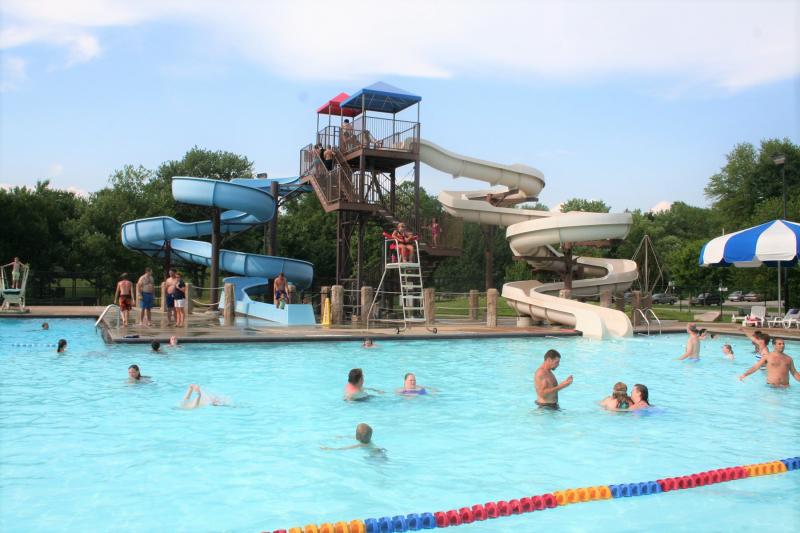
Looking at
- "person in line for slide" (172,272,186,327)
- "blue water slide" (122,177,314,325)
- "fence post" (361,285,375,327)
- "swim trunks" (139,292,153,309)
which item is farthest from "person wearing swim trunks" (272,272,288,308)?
"swim trunks" (139,292,153,309)

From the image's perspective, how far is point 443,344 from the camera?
A: 55.3 feet

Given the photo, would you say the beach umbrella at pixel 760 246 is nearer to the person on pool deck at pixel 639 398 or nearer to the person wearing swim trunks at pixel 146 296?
the person on pool deck at pixel 639 398

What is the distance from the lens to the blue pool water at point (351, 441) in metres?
5.86

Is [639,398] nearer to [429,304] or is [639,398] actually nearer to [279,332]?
[279,332]

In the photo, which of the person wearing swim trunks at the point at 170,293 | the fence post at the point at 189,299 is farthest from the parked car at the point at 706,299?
the person wearing swim trunks at the point at 170,293

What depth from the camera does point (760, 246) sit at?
19.8 m

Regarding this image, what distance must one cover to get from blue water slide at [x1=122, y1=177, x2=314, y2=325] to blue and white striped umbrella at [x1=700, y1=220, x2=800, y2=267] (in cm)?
1260

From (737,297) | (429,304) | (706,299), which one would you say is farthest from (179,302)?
(737,297)

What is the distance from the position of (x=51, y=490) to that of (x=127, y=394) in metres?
4.27

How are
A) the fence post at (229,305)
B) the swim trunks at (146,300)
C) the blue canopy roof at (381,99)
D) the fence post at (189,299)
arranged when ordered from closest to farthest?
the swim trunks at (146,300) < the fence post at (229,305) < the fence post at (189,299) < the blue canopy roof at (381,99)

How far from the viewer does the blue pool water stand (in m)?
5.86

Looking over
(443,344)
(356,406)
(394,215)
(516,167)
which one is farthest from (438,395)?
(516,167)

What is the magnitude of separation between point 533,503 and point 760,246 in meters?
17.2

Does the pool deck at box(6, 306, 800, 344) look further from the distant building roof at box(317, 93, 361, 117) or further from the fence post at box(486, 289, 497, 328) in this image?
the distant building roof at box(317, 93, 361, 117)
